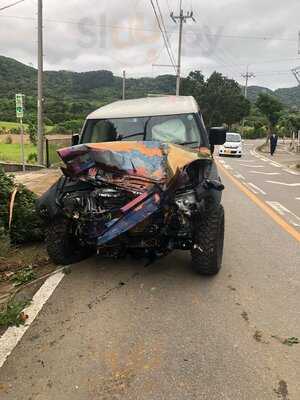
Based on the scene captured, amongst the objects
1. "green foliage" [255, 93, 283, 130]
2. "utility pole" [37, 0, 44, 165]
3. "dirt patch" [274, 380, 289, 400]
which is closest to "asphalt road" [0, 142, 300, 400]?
"dirt patch" [274, 380, 289, 400]

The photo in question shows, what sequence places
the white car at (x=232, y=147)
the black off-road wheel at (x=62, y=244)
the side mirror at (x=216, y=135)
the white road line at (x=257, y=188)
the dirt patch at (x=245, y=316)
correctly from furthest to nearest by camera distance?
the white car at (x=232, y=147) < the white road line at (x=257, y=188) < the side mirror at (x=216, y=135) < the black off-road wheel at (x=62, y=244) < the dirt patch at (x=245, y=316)

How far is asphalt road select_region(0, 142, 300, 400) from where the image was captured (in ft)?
10.8

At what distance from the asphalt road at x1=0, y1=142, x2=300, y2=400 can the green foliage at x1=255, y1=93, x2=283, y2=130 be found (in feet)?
154

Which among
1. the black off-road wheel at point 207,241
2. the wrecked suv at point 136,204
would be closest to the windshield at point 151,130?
the wrecked suv at point 136,204

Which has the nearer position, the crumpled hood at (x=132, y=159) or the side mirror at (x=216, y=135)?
the crumpled hood at (x=132, y=159)

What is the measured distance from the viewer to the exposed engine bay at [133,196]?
15.7 ft

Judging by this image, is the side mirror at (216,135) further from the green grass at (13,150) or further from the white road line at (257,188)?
the green grass at (13,150)

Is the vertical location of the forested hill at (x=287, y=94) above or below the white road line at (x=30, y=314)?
above

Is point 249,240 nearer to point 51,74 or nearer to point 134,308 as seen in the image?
point 134,308

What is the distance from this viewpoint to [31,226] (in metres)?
7.00

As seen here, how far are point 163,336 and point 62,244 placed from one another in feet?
6.73

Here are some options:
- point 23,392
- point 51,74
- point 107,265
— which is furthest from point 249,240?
point 51,74

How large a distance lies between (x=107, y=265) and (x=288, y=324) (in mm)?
2369

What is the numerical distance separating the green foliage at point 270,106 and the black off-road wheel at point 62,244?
47715 millimetres
